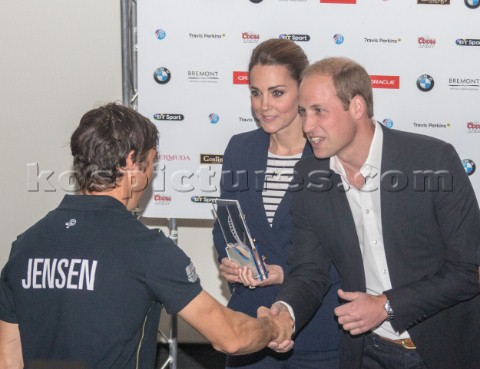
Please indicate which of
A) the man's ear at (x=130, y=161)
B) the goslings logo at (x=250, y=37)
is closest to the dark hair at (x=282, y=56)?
the goslings logo at (x=250, y=37)

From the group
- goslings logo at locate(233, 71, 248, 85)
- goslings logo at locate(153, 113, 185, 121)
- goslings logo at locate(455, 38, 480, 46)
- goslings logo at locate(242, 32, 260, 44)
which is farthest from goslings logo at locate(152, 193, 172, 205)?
goslings logo at locate(455, 38, 480, 46)

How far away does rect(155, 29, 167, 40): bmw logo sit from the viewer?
4.19m

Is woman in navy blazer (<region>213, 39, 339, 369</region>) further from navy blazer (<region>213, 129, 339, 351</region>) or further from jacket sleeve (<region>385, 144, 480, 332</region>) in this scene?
jacket sleeve (<region>385, 144, 480, 332</region>)

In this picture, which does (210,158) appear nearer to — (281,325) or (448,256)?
(281,325)

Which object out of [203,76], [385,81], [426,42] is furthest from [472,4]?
[203,76]

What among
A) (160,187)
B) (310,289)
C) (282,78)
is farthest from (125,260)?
(160,187)

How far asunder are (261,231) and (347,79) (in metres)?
0.78

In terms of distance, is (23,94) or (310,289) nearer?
(310,289)

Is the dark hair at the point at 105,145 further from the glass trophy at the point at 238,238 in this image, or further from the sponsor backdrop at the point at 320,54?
the sponsor backdrop at the point at 320,54

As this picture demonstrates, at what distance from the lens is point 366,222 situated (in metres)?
2.85

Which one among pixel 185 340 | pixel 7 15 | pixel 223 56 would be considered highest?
pixel 7 15

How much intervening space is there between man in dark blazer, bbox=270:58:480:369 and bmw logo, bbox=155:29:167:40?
4.75 feet

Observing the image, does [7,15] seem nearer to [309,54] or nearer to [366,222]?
[309,54]

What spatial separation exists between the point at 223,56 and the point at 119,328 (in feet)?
7.93
